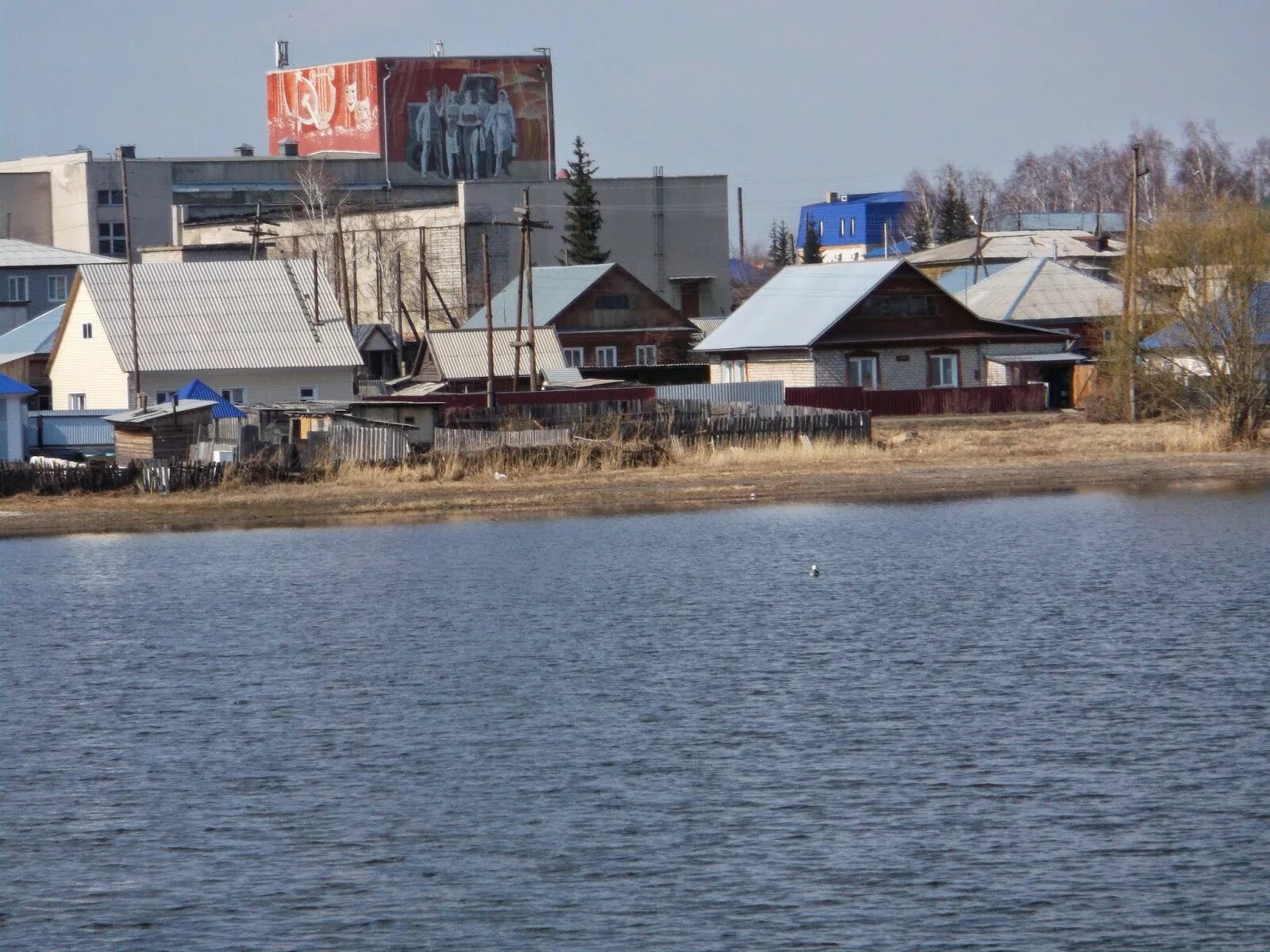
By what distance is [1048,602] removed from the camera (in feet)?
85.1

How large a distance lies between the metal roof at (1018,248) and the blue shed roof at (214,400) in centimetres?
5850

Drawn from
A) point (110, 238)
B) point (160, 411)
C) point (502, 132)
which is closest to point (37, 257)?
point (110, 238)

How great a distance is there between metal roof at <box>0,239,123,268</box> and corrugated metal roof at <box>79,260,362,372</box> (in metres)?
24.3

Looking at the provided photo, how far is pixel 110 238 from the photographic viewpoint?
98.8 metres

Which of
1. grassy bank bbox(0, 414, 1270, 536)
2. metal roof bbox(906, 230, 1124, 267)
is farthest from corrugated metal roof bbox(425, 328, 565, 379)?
metal roof bbox(906, 230, 1124, 267)

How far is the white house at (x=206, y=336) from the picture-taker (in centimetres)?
5525

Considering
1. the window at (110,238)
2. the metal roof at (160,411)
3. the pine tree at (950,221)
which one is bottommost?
the metal roof at (160,411)

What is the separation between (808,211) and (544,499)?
424ft

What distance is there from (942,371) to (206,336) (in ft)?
85.1

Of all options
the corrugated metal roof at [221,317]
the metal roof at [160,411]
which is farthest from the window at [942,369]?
the metal roof at [160,411]

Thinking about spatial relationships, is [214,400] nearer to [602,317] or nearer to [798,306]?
[798,306]

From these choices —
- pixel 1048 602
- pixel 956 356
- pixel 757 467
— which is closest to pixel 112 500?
pixel 757 467

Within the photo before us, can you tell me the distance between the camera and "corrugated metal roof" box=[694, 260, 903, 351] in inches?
2537

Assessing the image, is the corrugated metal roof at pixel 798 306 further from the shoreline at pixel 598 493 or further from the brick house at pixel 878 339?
the shoreline at pixel 598 493
